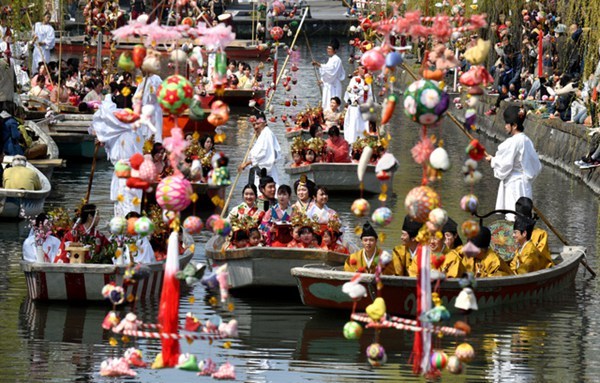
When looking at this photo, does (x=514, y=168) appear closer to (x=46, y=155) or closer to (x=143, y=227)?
(x=46, y=155)

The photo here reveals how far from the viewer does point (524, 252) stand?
17594 mm

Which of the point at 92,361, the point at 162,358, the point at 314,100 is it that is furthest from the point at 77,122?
the point at 162,358

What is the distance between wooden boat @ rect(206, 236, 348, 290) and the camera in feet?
55.6

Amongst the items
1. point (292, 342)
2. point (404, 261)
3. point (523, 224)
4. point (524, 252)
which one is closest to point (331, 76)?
point (523, 224)


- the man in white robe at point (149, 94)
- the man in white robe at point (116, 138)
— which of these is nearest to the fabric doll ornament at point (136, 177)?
the man in white robe at point (149, 94)

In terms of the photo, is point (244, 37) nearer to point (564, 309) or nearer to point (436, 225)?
point (564, 309)

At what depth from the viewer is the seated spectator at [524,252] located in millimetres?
17562

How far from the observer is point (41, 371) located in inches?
561

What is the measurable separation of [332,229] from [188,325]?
7042 millimetres

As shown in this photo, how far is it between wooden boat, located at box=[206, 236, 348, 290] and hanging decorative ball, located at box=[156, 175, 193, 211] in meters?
6.49

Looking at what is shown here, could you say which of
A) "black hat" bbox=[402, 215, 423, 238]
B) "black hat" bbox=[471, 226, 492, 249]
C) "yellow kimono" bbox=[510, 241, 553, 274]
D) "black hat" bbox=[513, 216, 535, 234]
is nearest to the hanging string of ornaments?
"black hat" bbox=[402, 215, 423, 238]

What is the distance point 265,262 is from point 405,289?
6.20ft

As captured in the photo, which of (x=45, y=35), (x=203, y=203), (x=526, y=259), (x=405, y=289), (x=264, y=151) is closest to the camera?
(x=405, y=289)

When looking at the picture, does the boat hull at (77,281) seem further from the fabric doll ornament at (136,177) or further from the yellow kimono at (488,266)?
the fabric doll ornament at (136,177)
